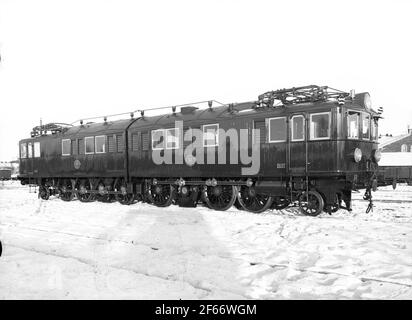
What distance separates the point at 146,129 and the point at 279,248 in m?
10.5

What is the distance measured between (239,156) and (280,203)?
2140 millimetres

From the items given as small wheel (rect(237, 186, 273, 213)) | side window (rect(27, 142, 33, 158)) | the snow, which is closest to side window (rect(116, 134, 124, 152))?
small wheel (rect(237, 186, 273, 213))

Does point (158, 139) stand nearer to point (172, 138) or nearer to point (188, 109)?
point (172, 138)

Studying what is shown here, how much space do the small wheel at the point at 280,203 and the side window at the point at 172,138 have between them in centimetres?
431

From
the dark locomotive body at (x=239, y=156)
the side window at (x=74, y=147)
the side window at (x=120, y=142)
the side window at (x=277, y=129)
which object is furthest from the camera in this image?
the side window at (x=74, y=147)

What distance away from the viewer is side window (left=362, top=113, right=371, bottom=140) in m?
12.9

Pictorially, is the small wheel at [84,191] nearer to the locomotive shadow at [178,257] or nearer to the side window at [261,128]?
the locomotive shadow at [178,257]

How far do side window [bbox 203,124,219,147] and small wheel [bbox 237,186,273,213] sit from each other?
1.91 m

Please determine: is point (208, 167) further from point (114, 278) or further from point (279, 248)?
point (114, 278)

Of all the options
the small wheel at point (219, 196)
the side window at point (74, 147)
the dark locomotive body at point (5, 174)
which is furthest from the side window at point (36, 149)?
the dark locomotive body at point (5, 174)

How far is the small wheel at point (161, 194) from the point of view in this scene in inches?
647

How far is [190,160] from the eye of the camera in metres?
15.3

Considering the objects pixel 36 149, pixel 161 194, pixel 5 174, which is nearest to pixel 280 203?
pixel 161 194

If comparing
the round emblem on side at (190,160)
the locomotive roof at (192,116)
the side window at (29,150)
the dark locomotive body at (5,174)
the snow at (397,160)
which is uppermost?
the locomotive roof at (192,116)
